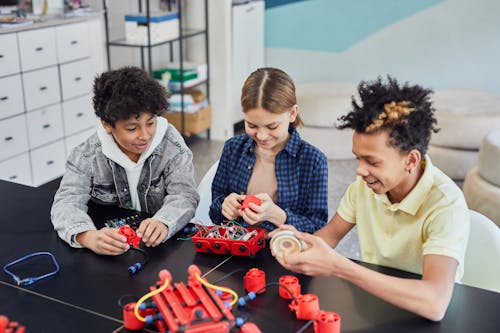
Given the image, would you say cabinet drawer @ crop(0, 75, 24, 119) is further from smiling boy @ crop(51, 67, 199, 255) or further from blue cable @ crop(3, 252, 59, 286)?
blue cable @ crop(3, 252, 59, 286)

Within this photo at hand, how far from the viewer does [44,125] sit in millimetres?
3521

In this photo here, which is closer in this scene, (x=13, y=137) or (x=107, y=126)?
(x=107, y=126)

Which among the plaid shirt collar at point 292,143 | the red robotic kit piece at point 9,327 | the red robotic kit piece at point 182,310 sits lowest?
the red robotic kit piece at point 9,327

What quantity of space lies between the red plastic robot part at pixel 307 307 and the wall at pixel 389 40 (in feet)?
12.8

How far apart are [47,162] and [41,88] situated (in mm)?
448

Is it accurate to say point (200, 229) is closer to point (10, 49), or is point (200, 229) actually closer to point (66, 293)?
point (66, 293)

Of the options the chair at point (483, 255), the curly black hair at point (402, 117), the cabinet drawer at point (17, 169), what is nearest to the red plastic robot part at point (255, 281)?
the curly black hair at point (402, 117)

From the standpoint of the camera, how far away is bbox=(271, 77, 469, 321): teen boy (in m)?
1.19

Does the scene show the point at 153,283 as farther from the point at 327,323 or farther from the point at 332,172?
the point at 332,172

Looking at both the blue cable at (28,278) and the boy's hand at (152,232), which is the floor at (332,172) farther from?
the blue cable at (28,278)

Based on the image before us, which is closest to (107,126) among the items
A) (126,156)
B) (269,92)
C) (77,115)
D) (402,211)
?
(126,156)

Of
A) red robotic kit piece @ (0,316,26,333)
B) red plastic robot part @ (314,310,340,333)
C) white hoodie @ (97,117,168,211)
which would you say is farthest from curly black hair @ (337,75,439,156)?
red robotic kit piece @ (0,316,26,333)

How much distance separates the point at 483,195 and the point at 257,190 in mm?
1667

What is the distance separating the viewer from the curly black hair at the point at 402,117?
50.9 inches
